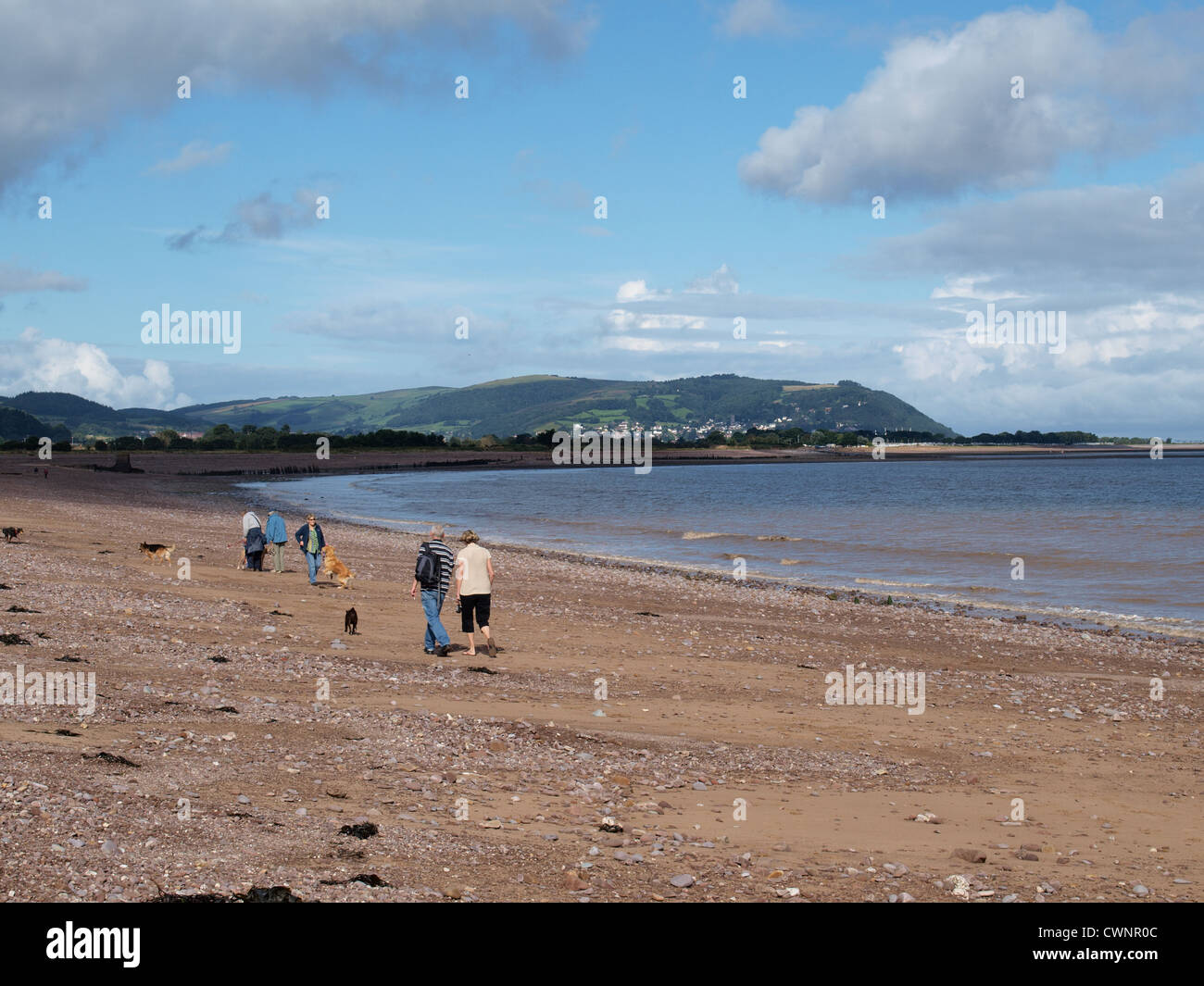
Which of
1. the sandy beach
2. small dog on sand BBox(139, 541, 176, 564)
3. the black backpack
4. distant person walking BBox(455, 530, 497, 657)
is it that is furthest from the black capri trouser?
small dog on sand BBox(139, 541, 176, 564)

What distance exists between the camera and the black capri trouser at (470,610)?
1662cm

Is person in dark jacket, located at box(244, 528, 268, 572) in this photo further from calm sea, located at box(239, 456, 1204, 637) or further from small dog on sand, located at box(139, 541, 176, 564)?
calm sea, located at box(239, 456, 1204, 637)

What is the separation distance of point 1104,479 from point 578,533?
108 meters

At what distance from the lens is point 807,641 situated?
20516mm

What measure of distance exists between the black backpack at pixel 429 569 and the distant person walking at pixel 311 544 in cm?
785

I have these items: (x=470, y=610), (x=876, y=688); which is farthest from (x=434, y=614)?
(x=876, y=688)

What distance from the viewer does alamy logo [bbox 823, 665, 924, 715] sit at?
15.1m

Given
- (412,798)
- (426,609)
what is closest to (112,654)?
(426,609)

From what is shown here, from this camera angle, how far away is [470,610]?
16.8 meters
